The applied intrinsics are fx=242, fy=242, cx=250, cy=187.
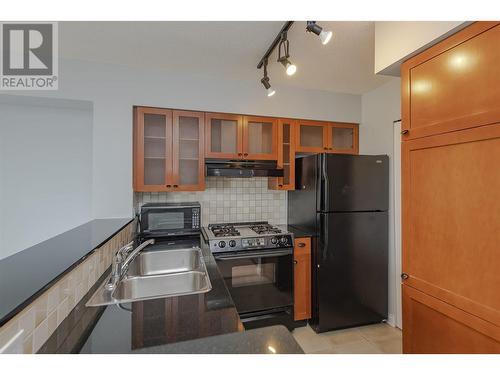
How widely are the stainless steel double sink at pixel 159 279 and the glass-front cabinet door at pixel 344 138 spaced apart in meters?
1.99

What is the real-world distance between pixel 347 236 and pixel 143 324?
6.62 feet

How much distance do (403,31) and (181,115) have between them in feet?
6.09

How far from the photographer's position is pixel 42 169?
7.60 ft

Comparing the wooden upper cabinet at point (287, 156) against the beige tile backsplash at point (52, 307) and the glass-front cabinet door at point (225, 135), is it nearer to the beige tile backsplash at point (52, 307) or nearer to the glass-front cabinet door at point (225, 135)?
the glass-front cabinet door at point (225, 135)

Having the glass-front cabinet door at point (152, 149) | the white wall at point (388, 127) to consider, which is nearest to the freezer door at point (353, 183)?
the white wall at point (388, 127)

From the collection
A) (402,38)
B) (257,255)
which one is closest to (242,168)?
(257,255)

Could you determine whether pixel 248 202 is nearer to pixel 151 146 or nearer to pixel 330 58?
pixel 151 146

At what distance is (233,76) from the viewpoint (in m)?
2.41

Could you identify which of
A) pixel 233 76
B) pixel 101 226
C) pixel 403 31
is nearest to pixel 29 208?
pixel 101 226

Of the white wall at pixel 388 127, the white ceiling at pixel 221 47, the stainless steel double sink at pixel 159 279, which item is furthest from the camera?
the white wall at pixel 388 127

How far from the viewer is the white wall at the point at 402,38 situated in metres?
1.17

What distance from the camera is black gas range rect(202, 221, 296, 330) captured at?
2180 mm

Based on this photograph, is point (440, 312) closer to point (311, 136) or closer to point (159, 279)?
point (159, 279)

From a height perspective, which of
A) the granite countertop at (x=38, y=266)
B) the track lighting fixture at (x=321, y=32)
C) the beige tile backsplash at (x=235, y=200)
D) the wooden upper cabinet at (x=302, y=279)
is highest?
the track lighting fixture at (x=321, y=32)
